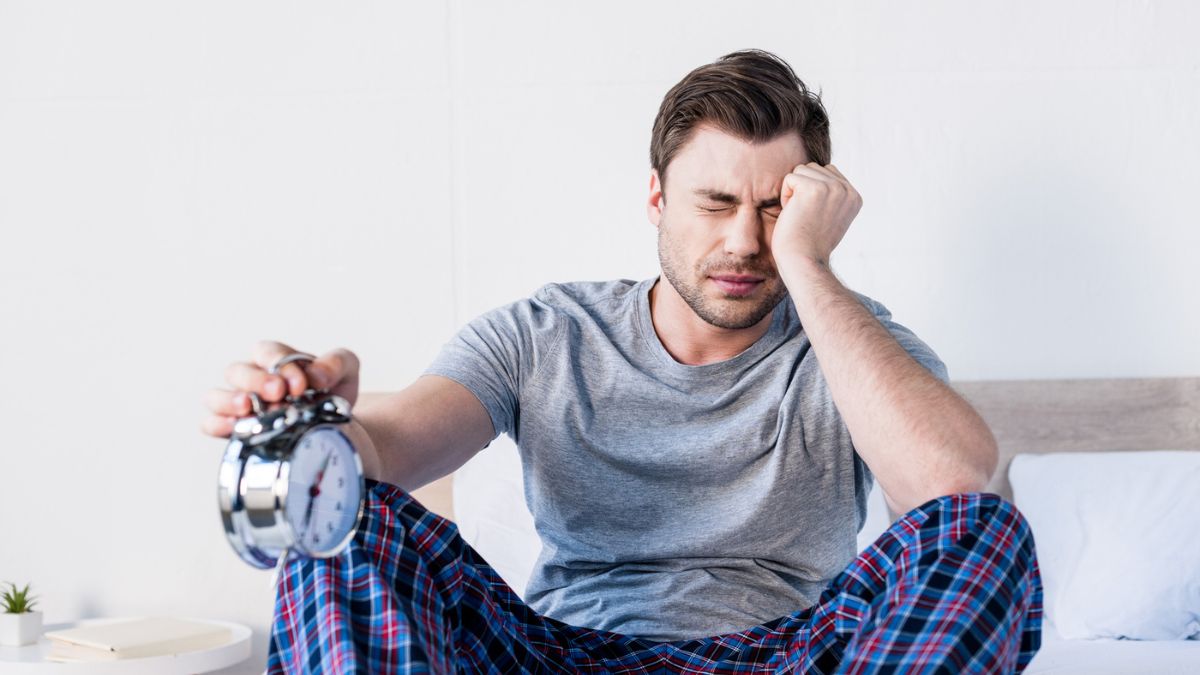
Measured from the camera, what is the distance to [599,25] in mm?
2506

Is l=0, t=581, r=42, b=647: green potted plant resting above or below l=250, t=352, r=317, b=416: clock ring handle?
below

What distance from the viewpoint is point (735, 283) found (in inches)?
70.1

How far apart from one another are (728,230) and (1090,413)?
1.13 m

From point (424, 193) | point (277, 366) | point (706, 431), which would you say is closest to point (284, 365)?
point (277, 366)

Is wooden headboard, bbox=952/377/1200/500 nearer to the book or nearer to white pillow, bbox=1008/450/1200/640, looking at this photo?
white pillow, bbox=1008/450/1200/640

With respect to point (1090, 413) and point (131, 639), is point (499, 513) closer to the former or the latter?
point (131, 639)

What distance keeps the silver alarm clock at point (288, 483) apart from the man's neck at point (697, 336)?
71 centimetres

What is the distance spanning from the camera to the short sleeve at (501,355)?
1745 mm

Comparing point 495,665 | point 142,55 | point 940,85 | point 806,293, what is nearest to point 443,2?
point 142,55

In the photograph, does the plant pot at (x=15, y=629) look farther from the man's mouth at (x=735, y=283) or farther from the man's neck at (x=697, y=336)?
the man's mouth at (x=735, y=283)

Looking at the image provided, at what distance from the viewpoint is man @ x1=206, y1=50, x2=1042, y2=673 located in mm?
1442

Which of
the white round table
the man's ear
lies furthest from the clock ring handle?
the white round table

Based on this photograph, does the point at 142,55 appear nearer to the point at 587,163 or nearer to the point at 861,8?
the point at 587,163

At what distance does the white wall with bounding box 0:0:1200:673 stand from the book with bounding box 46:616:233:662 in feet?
0.70
